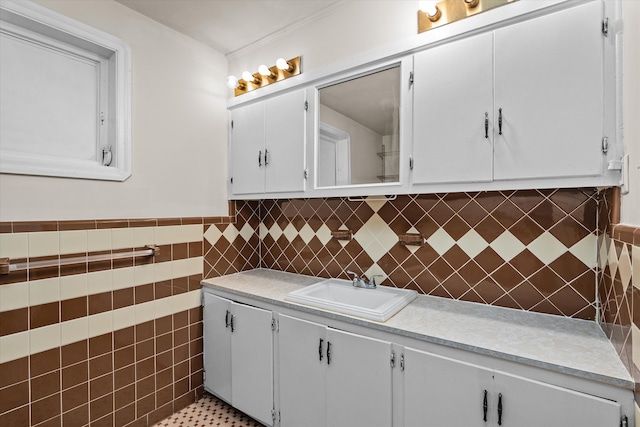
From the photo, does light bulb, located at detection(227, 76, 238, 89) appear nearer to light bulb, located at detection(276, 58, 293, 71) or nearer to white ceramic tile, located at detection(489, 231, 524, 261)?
light bulb, located at detection(276, 58, 293, 71)

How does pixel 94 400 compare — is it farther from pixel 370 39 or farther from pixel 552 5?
pixel 552 5

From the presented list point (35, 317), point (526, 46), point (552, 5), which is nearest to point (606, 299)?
point (526, 46)

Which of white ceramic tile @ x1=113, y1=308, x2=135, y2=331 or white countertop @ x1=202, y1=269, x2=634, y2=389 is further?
white ceramic tile @ x1=113, y1=308, x2=135, y2=331

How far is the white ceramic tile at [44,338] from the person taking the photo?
1503 millimetres

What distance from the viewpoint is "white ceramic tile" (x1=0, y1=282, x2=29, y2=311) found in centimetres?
142

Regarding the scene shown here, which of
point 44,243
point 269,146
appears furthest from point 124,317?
point 269,146

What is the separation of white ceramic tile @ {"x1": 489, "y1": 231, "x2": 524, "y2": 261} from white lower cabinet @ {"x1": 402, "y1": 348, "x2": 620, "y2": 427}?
669 mm

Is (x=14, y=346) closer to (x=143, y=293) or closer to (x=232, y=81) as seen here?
(x=143, y=293)

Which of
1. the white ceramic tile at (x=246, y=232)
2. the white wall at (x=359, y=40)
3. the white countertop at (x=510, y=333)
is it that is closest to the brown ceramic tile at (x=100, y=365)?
the white countertop at (x=510, y=333)

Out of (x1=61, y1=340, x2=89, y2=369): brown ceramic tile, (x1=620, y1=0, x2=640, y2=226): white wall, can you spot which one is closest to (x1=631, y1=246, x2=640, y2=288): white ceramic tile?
(x1=620, y1=0, x2=640, y2=226): white wall

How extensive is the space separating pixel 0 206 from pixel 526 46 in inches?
94.6

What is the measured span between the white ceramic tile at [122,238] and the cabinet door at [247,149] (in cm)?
76

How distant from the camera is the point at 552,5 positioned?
3.94 ft

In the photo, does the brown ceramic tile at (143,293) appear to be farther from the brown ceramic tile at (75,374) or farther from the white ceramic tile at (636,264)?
the white ceramic tile at (636,264)
